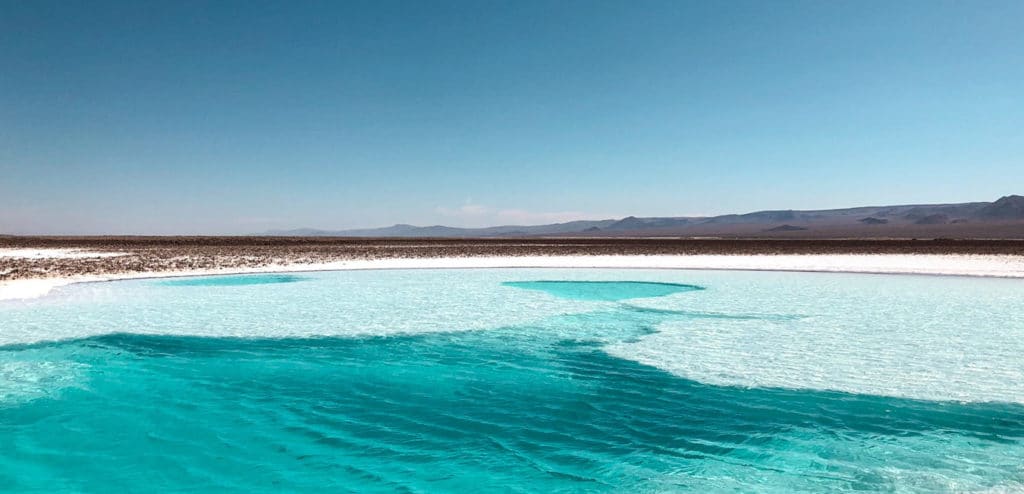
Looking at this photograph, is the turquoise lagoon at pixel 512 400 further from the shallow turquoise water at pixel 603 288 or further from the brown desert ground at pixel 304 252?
the brown desert ground at pixel 304 252

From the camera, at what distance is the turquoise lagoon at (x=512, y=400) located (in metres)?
4.53

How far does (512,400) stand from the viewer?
6254mm

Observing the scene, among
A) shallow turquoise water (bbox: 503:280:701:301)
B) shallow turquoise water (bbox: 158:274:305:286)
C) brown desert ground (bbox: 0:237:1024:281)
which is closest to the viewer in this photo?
shallow turquoise water (bbox: 503:280:701:301)

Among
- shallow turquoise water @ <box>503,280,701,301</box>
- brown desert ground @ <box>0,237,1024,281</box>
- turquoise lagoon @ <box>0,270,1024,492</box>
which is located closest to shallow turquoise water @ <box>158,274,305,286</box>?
brown desert ground @ <box>0,237,1024,281</box>

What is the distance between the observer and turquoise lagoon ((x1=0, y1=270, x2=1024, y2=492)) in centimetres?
453

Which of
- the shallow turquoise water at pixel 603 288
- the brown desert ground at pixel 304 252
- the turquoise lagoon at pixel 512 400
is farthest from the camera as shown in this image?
the brown desert ground at pixel 304 252

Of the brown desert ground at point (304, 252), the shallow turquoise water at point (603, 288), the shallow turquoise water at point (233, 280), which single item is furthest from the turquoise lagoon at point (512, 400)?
the brown desert ground at point (304, 252)

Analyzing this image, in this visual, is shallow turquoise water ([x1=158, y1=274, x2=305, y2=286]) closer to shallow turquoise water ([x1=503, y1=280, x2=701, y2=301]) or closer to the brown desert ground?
the brown desert ground

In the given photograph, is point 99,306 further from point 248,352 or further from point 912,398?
point 912,398

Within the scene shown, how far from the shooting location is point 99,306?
42.1 feet

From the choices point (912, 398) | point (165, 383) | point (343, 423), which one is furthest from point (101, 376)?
point (912, 398)

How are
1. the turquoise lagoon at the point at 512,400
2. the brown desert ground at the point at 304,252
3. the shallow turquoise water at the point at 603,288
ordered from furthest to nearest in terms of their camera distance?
the brown desert ground at the point at 304,252, the shallow turquoise water at the point at 603,288, the turquoise lagoon at the point at 512,400

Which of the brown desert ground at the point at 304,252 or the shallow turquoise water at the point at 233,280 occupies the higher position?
the brown desert ground at the point at 304,252

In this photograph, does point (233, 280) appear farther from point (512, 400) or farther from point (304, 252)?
point (304, 252)
